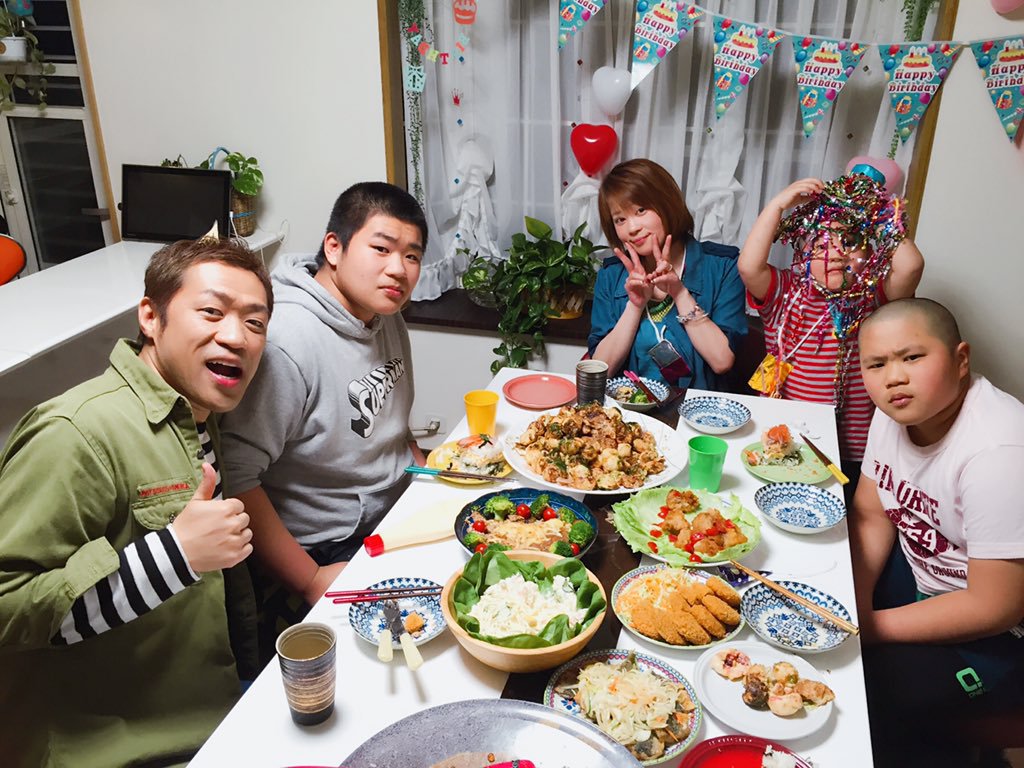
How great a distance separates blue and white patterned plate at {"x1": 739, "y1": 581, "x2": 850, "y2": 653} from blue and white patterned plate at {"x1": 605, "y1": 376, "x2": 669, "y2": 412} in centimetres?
76

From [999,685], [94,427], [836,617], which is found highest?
[94,427]

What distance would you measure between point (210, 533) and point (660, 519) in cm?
82

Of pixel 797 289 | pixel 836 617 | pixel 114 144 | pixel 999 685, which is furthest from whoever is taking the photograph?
pixel 114 144

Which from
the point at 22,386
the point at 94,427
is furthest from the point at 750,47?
the point at 22,386

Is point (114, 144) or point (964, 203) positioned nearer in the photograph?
point (964, 203)

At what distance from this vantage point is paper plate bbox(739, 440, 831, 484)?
1.74 meters

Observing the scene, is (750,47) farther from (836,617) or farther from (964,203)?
(836,617)

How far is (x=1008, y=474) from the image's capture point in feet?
4.83

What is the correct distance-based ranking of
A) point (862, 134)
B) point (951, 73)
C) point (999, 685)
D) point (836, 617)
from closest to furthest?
1. point (836, 617)
2. point (999, 685)
3. point (951, 73)
4. point (862, 134)

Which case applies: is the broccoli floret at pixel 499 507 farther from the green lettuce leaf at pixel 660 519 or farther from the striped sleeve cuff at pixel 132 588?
the striped sleeve cuff at pixel 132 588

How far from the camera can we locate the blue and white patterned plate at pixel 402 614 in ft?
4.02

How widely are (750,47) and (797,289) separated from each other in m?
0.95

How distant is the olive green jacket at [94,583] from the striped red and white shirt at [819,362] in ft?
5.47

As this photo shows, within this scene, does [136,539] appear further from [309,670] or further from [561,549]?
[561,549]
